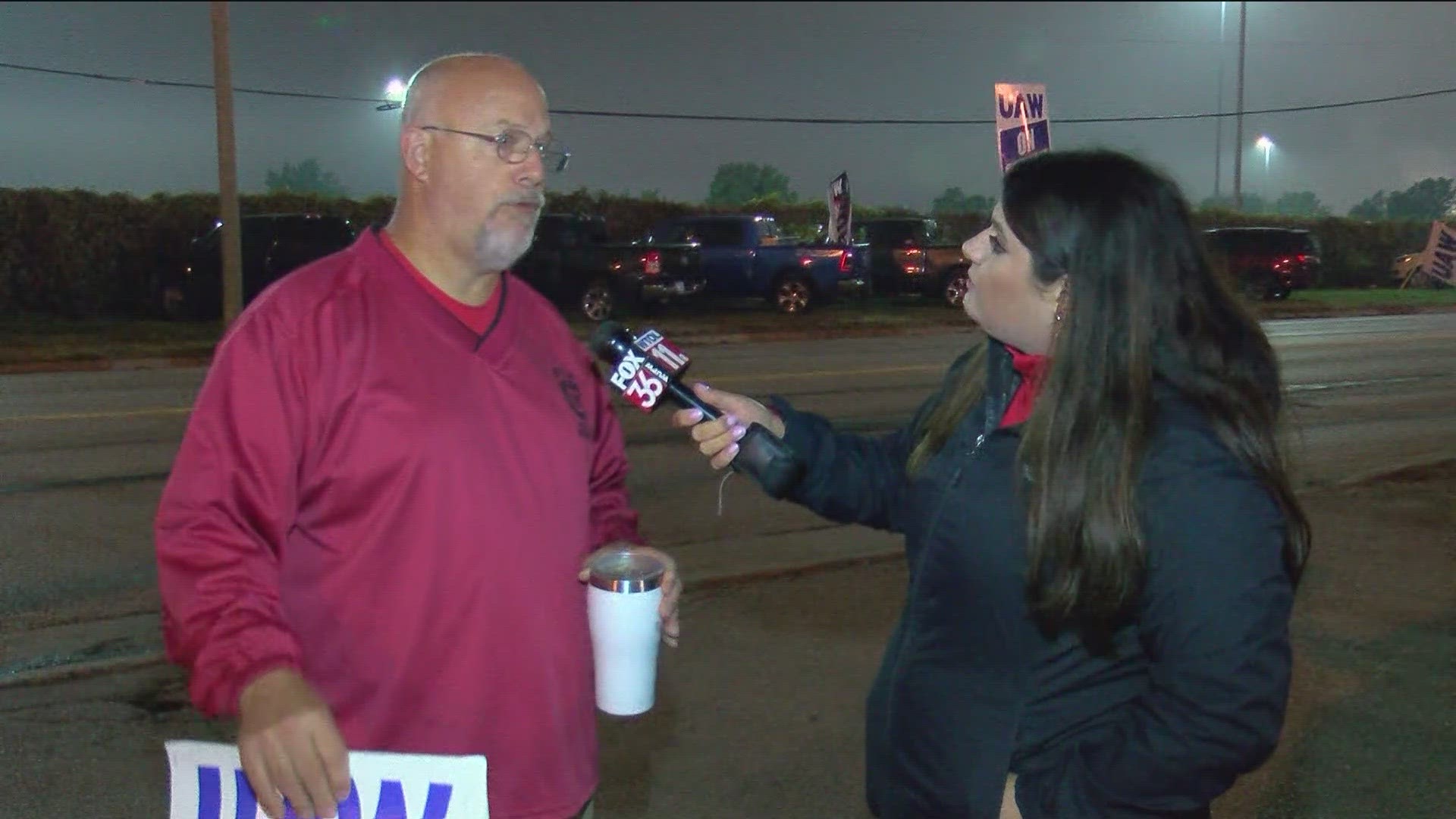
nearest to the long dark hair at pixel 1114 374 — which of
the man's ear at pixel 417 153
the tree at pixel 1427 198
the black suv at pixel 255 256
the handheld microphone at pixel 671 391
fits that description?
the handheld microphone at pixel 671 391

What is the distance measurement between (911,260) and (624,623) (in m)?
27.5

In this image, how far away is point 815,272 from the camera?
26.6 m

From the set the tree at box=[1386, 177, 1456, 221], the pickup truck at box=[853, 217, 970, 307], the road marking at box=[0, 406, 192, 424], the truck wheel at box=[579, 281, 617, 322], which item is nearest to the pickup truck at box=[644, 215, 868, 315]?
the pickup truck at box=[853, 217, 970, 307]

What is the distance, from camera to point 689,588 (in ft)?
22.2

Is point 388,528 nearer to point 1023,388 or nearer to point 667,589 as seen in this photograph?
point 667,589

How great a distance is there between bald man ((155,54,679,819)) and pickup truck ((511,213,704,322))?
2154 cm

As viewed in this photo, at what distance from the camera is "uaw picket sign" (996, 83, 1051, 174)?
14094 millimetres

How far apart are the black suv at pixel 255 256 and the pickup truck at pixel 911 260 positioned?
35.7ft

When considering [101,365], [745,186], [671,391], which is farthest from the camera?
[745,186]

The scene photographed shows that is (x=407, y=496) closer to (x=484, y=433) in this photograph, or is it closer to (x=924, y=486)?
(x=484, y=433)

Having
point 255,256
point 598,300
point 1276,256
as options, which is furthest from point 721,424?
point 1276,256

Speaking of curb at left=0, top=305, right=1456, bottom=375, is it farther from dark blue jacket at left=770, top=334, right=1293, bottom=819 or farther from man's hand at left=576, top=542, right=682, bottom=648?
dark blue jacket at left=770, top=334, right=1293, bottom=819

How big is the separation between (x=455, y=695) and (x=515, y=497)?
0.33m

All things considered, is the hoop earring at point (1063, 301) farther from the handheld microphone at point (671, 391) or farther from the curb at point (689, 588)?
the curb at point (689, 588)
